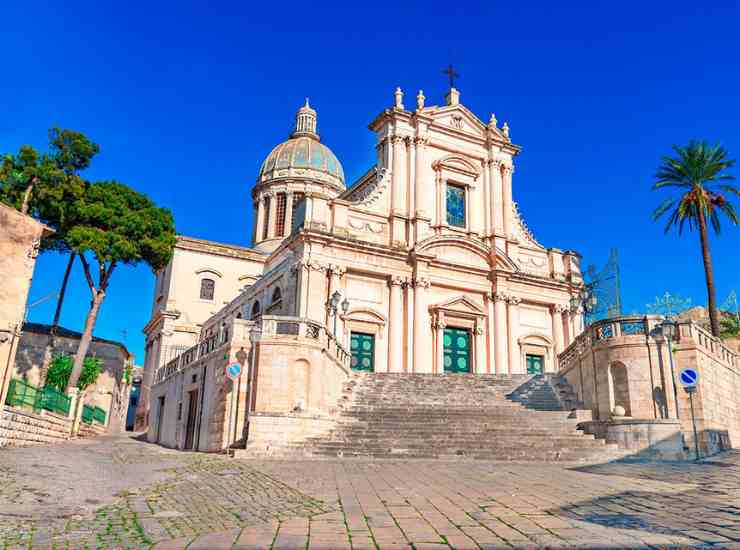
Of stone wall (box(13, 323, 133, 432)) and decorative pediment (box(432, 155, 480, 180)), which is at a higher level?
decorative pediment (box(432, 155, 480, 180))

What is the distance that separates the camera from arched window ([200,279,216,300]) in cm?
4119

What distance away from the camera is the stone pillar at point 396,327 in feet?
91.6

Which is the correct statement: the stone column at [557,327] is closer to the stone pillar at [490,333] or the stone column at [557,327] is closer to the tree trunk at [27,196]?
the stone pillar at [490,333]

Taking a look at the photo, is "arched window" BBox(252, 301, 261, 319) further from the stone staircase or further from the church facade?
the stone staircase

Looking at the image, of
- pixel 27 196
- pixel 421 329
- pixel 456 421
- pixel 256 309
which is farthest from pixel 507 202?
pixel 27 196

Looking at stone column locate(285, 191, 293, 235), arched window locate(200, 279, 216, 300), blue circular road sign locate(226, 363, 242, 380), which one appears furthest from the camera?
stone column locate(285, 191, 293, 235)

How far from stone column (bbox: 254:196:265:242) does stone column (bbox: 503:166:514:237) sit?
22503 mm

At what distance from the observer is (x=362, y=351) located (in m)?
27.7

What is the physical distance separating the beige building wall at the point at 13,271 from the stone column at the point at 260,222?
102ft

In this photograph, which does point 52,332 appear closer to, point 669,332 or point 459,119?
point 459,119

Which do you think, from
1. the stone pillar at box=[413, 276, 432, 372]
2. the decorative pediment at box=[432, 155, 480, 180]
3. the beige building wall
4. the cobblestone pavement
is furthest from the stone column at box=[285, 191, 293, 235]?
the cobblestone pavement

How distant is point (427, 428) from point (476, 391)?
5159 millimetres

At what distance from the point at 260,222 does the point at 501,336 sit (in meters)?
26.2

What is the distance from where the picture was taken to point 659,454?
1500cm
